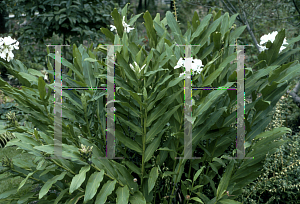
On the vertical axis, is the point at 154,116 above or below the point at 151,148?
above

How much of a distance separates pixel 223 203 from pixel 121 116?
79 centimetres

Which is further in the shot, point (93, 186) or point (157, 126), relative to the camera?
point (157, 126)

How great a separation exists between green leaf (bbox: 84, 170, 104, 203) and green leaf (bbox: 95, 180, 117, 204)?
81 millimetres

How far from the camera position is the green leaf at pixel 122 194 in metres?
1.51

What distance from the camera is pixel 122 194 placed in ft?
5.09

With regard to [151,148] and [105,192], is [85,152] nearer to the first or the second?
[105,192]

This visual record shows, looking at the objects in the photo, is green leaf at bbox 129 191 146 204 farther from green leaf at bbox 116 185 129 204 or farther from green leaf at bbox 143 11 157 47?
green leaf at bbox 143 11 157 47

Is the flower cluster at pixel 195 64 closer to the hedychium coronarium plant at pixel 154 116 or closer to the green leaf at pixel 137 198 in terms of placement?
the hedychium coronarium plant at pixel 154 116

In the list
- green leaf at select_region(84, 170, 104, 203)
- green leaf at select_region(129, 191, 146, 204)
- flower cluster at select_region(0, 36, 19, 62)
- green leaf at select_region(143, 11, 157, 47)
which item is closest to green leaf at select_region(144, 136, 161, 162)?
green leaf at select_region(129, 191, 146, 204)

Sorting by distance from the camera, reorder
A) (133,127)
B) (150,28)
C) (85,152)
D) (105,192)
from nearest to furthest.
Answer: (85,152) < (105,192) < (133,127) < (150,28)

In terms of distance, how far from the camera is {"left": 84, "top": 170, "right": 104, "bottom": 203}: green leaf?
1444 mm

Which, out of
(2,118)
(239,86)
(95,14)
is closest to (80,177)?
(239,86)

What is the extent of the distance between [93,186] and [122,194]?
0.57ft

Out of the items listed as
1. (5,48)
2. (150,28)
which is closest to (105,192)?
(150,28)
